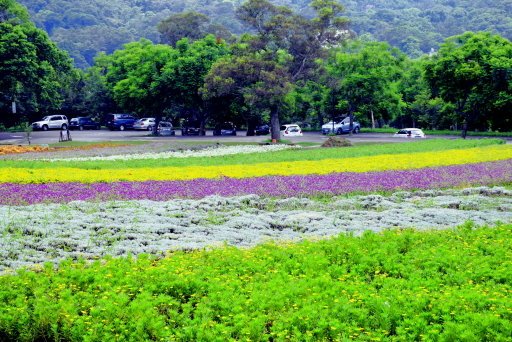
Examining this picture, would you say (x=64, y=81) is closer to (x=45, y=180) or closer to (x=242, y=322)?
(x=45, y=180)

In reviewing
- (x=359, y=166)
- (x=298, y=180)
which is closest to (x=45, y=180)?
(x=298, y=180)

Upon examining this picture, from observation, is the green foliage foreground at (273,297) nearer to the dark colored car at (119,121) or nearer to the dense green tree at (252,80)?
the dense green tree at (252,80)

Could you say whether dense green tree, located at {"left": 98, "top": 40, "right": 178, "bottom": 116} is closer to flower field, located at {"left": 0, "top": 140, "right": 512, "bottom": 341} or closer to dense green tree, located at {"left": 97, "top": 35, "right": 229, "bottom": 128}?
dense green tree, located at {"left": 97, "top": 35, "right": 229, "bottom": 128}

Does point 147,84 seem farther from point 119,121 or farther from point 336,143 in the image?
point 336,143

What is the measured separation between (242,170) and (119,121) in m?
51.8

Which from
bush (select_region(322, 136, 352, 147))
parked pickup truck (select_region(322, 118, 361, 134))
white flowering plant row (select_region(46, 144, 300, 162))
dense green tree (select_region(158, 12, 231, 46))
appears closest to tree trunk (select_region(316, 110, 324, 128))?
parked pickup truck (select_region(322, 118, 361, 134))

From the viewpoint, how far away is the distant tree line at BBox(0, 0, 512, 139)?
43.6m

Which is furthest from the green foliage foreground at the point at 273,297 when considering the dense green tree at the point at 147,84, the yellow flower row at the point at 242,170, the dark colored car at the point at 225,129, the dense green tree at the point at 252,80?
the dark colored car at the point at 225,129

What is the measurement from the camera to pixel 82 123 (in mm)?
72188

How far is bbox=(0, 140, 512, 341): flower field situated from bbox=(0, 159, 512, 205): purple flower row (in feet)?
0.20

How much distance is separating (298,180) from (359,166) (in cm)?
488

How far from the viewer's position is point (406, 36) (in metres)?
110

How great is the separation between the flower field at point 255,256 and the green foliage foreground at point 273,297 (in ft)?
0.08

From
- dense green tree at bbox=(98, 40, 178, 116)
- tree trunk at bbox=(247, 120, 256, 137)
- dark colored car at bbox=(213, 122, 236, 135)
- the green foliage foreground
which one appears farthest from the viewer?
tree trunk at bbox=(247, 120, 256, 137)
